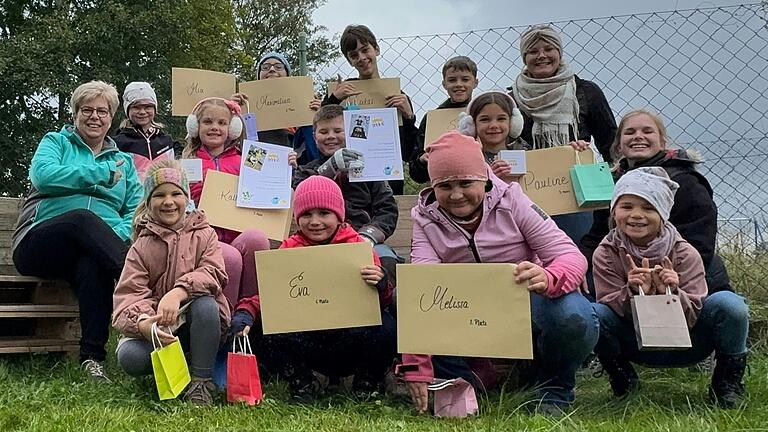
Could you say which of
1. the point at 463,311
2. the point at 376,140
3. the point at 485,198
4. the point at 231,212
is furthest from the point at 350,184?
the point at 463,311

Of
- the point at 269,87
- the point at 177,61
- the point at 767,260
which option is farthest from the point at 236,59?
the point at 767,260

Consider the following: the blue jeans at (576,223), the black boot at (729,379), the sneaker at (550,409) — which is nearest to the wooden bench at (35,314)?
the sneaker at (550,409)

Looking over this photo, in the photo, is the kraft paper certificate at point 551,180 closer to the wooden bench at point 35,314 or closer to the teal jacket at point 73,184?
the teal jacket at point 73,184

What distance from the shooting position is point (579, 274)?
265cm

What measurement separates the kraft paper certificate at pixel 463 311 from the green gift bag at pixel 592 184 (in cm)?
100

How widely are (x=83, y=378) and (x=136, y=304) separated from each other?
2.06 feet

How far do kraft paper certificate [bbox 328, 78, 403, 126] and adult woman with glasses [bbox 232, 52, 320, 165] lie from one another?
0.88 ft

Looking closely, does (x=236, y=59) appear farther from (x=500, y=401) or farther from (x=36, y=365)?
(x=500, y=401)

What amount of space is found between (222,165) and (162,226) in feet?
2.67

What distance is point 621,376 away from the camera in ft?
9.86

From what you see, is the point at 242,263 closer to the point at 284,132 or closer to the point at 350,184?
the point at 350,184

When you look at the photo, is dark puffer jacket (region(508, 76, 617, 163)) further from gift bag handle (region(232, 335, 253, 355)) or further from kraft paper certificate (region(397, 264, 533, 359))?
gift bag handle (region(232, 335, 253, 355))

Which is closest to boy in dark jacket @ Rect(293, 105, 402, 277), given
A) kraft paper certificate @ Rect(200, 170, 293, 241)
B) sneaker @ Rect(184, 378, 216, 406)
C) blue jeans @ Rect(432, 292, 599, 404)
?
kraft paper certificate @ Rect(200, 170, 293, 241)

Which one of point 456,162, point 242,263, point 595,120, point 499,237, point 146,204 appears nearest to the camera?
point 456,162
